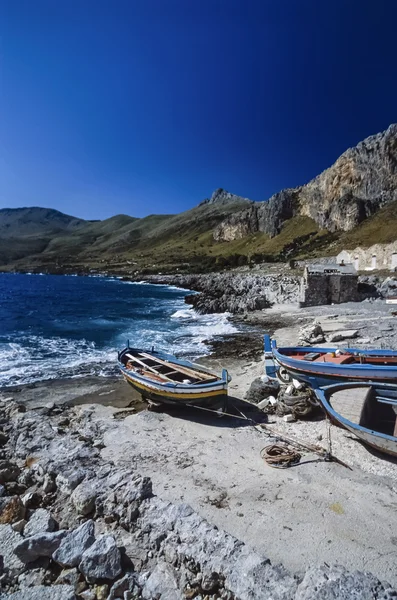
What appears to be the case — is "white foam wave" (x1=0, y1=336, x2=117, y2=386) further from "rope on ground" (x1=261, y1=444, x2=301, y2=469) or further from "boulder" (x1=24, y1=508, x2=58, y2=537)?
"boulder" (x1=24, y1=508, x2=58, y2=537)

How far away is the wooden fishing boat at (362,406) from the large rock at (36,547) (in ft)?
25.2

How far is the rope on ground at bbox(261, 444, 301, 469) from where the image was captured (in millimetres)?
8992

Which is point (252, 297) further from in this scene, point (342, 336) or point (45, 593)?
point (45, 593)

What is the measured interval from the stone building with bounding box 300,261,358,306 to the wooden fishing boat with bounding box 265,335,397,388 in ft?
72.4

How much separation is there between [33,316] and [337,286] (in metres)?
37.5

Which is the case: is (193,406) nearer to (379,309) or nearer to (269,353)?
(269,353)

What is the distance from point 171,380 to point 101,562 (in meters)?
8.17

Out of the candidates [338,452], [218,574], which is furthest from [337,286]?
[218,574]

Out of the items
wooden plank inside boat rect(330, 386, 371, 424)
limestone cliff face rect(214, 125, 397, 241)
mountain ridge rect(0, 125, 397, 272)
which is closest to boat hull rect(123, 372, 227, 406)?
wooden plank inside boat rect(330, 386, 371, 424)

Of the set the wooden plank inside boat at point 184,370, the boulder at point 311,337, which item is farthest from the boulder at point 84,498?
the boulder at point 311,337

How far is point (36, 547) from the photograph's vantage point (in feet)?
20.4

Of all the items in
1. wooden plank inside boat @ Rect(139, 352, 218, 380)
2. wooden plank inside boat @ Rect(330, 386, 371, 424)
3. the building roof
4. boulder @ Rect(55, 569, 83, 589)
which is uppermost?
the building roof

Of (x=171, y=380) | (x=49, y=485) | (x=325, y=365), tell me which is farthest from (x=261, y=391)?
(x=49, y=485)

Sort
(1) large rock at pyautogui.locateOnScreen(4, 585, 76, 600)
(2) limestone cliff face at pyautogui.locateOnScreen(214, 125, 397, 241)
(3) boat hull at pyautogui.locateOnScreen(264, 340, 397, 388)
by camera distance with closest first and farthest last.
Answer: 1. (1) large rock at pyautogui.locateOnScreen(4, 585, 76, 600)
2. (3) boat hull at pyautogui.locateOnScreen(264, 340, 397, 388)
3. (2) limestone cliff face at pyautogui.locateOnScreen(214, 125, 397, 241)
